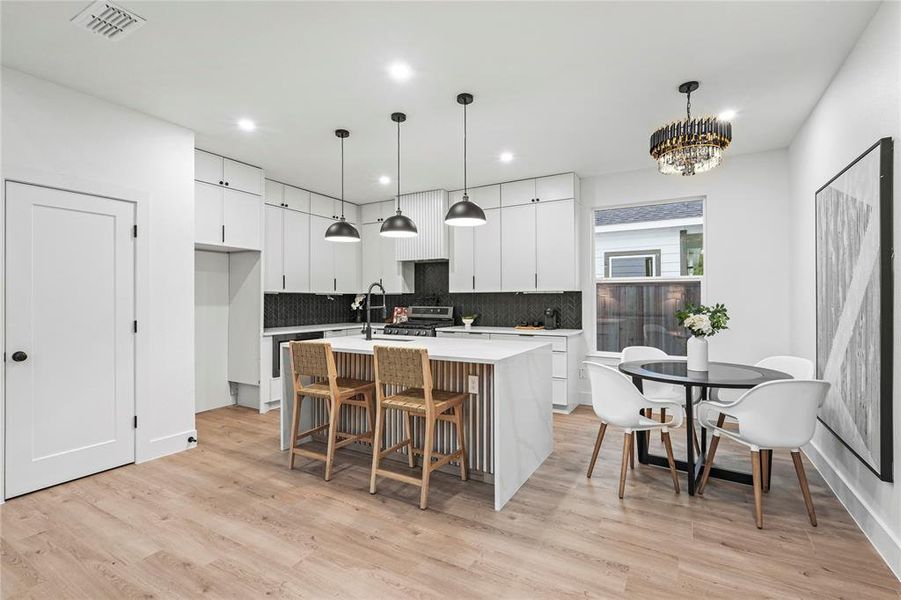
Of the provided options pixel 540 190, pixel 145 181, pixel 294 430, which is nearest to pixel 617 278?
pixel 540 190

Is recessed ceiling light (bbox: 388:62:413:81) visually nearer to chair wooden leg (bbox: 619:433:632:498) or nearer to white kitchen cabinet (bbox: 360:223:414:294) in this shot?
chair wooden leg (bbox: 619:433:632:498)

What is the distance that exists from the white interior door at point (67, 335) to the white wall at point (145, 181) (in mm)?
108

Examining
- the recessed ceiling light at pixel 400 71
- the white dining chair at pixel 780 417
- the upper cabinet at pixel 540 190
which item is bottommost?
the white dining chair at pixel 780 417

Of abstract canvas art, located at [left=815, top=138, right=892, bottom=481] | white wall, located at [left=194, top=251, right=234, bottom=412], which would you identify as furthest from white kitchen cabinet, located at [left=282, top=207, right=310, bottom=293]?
abstract canvas art, located at [left=815, top=138, right=892, bottom=481]

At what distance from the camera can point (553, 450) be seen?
3.71m

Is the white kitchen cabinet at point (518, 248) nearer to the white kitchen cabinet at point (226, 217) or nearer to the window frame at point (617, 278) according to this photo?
the window frame at point (617, 278)

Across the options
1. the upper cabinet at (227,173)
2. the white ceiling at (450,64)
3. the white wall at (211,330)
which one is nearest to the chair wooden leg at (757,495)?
the white ceiling at (450,64)

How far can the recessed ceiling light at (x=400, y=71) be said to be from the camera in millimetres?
2789

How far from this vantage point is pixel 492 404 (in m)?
3.00

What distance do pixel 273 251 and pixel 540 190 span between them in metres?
3.32

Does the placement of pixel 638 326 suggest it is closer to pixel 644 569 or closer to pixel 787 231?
pixel 787 231

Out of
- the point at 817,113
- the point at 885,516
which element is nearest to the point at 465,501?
the point at 885,516

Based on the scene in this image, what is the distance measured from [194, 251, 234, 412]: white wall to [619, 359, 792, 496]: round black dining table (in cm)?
448

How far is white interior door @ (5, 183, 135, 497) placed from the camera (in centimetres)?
285
